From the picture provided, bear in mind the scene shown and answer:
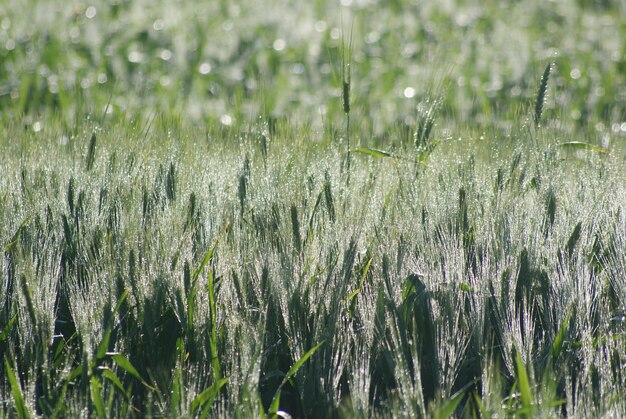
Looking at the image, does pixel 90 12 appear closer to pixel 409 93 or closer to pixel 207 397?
pixel 409 93

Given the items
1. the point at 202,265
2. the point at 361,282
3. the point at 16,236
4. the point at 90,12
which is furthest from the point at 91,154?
the point at 90,12

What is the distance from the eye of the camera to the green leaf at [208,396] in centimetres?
141

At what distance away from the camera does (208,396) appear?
1.42 meters

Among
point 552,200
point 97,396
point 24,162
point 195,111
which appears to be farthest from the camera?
point 195,111

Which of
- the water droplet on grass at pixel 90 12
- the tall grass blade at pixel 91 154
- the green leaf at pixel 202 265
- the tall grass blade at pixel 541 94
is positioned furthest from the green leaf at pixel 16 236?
the water droplet on grass at pixel 90 12

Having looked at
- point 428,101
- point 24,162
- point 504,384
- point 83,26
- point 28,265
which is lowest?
point 504,384

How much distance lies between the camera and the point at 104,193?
1972mm

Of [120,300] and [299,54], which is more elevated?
[299,54]

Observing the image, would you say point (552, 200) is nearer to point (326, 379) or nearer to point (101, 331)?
point (326, 379)

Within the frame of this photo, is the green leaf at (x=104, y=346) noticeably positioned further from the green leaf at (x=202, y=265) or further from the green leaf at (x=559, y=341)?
the green leaf at (x=559, y=341)

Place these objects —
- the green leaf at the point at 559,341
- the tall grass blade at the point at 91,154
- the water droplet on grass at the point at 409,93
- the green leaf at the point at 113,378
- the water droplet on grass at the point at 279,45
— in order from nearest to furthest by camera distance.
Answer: the green leaf at the point at 113,378 < the green leaf at the point at 559,341 < the tall grass blade at the point at 91,154 < the water droplet on grass at the point at 409,93 < the water droplet on grass at the point at 279,45

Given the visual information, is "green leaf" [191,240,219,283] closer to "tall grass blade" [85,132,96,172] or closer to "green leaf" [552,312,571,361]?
"tall grass blade" [85,132,96,172]

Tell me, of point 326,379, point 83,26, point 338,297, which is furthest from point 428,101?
point 83,26

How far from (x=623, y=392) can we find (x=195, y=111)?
10.7 ft
